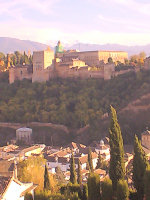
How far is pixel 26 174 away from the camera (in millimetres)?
20672

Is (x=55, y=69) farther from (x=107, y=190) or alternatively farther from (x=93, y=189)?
(x=107, y=190)

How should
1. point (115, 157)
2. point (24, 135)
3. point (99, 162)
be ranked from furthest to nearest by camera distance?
1. point (24, 135)
2. point (99, 162)
3. point (115, 157)

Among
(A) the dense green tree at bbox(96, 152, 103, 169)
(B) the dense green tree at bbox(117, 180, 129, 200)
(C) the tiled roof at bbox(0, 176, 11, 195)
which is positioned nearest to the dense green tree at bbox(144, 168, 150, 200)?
(B) the dense green tree at bbox(117, 180, 129, 200)

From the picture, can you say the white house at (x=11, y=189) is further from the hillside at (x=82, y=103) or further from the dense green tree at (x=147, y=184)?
the hillside at (x=82, y=103)

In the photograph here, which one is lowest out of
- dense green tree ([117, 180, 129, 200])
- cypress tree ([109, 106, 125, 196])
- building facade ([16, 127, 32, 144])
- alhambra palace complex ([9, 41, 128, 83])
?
building facade ([16, 127, 32, 144])

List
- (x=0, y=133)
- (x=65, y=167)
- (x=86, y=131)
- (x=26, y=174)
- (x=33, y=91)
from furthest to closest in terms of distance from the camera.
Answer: (x=33, y=91)
(x=0, y=133)
(x=86, y=131)
(x=65, y=167)
(x=26, y=174)

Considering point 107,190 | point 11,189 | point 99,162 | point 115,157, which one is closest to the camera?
point 107,190

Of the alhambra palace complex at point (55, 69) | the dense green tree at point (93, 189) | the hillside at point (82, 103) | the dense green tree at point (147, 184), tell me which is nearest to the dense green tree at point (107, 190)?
the dense green tree at point (93, 189)

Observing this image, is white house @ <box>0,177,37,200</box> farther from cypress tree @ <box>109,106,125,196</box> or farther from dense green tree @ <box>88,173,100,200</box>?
cypress tree @ <box>109,106,125,196</box>

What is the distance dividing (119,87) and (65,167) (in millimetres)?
18055

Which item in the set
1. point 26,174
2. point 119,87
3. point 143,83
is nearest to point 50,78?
point 119,87

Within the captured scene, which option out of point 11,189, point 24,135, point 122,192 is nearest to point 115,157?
point 122,192

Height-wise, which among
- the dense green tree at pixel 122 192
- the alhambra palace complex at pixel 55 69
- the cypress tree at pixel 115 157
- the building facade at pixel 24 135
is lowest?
the building facade at pixel 24 135

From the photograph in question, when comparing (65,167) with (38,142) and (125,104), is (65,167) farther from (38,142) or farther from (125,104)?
(125,104)
